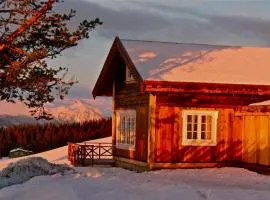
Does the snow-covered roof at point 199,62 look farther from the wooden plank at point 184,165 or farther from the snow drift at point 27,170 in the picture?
the snow drift at point 27,170

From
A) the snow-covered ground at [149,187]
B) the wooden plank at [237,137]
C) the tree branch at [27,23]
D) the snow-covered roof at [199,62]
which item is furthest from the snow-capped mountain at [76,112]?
the tree branch at [27,23]

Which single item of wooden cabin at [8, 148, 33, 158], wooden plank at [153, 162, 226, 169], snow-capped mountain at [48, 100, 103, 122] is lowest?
wooden cabin at [8, 148, 33, 158]

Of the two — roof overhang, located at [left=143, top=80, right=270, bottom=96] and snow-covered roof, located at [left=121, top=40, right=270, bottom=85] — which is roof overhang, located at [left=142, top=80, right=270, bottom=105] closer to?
roof overhang, located at [left=143, top=80, right=270, bottom=96]

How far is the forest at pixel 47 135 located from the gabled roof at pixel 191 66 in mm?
13158

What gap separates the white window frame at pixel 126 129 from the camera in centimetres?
2552

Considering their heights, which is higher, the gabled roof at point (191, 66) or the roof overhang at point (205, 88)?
the gabled roof at point (191, 66)

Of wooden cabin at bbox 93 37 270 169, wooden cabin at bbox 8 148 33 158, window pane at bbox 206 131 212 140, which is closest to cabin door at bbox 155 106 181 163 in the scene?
wooden cabin at bbox 93 37 270 169

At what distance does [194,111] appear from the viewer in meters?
23.2

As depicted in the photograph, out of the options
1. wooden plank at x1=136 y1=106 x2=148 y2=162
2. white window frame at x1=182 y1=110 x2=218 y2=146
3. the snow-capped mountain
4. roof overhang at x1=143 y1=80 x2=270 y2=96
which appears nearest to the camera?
roof overhang at x1=143 y1=80 x2=270 y2=96

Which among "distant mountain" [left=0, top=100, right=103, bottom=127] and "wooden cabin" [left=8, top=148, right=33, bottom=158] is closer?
"wooden cabin" [left=8, top=148, right=33, bottom=158]

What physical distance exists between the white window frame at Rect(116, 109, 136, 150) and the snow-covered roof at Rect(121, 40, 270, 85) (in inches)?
101

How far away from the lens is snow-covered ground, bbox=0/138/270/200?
15.6 m

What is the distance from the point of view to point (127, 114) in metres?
26.3

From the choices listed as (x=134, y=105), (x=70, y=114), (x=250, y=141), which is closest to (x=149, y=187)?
(x=250, y=141)
